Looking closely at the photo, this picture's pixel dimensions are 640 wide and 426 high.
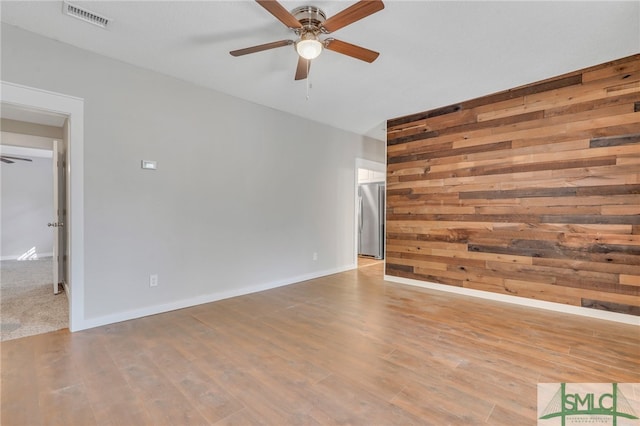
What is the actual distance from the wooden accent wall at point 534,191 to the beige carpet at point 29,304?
14.9 ft

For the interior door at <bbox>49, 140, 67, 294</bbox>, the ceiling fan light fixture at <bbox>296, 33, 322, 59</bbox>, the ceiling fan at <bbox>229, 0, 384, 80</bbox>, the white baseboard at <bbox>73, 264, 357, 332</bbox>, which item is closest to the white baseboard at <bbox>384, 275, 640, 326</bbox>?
the white baseboard at <bbox>73, 264, 357, 332</bbox>

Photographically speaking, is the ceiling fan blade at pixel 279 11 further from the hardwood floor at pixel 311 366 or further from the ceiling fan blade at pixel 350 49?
the hardwood floor at pixel 311 366

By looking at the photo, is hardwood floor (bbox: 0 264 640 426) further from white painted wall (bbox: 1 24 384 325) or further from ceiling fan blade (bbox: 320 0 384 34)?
ceiling fan blade (bbox: 320 0 384 34)

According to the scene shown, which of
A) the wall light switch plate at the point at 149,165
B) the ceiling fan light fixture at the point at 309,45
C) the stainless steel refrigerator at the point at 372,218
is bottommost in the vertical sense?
the stainless steel refrigerator at the point at 372,218

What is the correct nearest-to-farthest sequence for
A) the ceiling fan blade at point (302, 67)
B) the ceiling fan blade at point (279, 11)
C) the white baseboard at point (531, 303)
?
the ceiling fan blade at point (279, 11) < the ceiling fan blade at point (302, 67) < the white baseboard at point (531, 303)

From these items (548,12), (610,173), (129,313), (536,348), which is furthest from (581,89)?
(129,313)

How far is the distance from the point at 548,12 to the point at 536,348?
2.75 metres

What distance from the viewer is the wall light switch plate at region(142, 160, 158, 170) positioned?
10.1 ft

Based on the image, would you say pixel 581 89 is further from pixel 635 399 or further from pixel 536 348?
pixel 635 399

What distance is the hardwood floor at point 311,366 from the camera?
162 centimetres

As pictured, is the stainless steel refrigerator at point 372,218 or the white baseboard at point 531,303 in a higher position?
the stainless steel refrigerator at point 372,218

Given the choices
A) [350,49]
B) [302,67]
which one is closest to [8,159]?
[302,67]

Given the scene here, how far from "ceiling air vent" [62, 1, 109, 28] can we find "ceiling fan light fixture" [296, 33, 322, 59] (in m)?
1.64

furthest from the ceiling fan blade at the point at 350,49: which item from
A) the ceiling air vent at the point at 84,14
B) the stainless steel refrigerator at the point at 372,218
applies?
the stainless steel refrigerator at the point at 372,218
